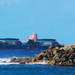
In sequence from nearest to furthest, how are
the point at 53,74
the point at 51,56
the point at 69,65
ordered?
the point at 53,74, the point at 69,65, the point at 51,56

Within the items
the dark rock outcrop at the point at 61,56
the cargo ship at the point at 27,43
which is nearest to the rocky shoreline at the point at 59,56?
the dark rock outcrop at the point at 61,56

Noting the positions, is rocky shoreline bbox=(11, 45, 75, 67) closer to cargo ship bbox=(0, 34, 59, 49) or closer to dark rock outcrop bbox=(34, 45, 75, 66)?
dark rock outcrop bbox=(34, 45, 75, 66)

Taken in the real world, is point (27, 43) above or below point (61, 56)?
above

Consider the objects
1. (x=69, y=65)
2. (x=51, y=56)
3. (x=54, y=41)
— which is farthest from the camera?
(x=54, y=41)

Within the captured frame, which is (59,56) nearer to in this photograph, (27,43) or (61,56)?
(61,56)

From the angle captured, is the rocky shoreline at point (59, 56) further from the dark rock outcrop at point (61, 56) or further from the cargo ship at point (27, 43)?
the cargo ship at point (27, 43)

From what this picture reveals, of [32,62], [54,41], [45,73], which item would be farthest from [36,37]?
[45,73]

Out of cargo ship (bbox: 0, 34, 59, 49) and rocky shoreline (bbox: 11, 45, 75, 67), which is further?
cargo ship (bbox: 0, 34, 59, 49)

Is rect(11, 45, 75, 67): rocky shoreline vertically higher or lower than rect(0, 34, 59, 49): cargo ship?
lower

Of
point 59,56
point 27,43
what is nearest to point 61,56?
point 59,56

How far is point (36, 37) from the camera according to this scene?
199 meters

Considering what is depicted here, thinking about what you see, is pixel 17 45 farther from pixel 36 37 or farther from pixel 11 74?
pixel 11 74

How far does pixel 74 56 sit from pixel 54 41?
151207 mm

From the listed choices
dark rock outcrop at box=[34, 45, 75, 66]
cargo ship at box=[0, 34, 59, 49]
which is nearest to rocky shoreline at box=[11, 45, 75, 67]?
dark rock outcrop at box=[34, 45, 75, 66]
